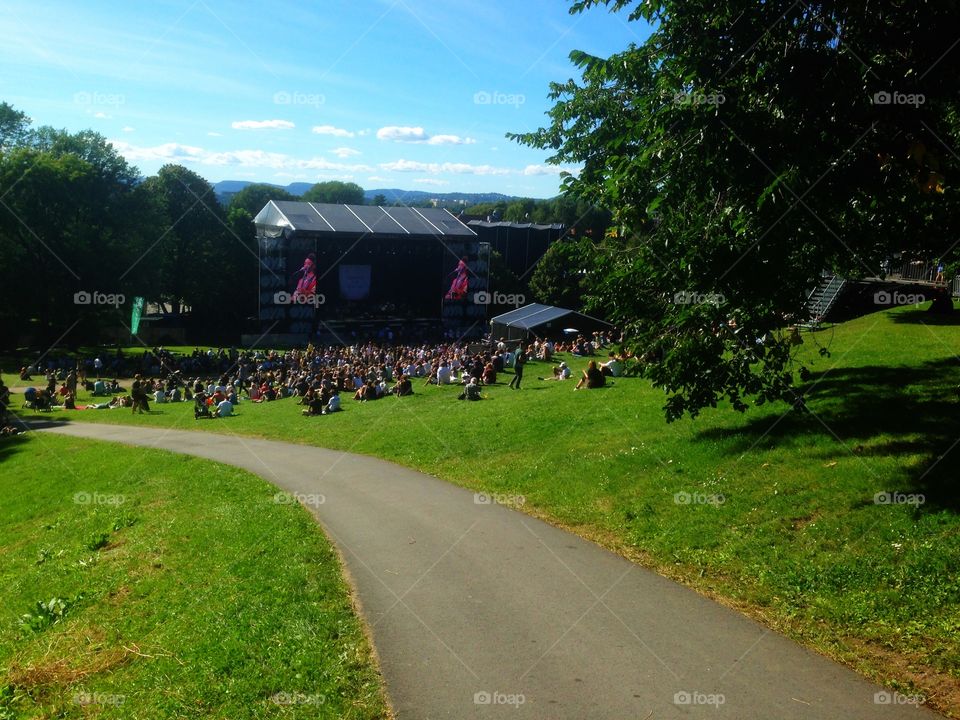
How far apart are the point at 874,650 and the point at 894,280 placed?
2699cm

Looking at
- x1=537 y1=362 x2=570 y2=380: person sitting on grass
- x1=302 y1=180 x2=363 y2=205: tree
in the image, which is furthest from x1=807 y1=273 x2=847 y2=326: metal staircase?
x1=302 y1=180 x2=363 y2=205: tree

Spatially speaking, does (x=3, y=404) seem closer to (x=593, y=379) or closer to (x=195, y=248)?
(x=593, y=379)

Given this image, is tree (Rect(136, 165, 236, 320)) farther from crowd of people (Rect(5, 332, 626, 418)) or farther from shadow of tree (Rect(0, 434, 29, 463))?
shadow of tree (Rect(0, 434, 29, 463))

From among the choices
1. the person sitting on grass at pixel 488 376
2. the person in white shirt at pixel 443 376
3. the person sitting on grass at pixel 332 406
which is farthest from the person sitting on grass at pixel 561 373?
the person sitting on grass at pixel 332 406

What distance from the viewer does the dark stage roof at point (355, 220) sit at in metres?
55.4

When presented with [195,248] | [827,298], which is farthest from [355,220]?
[827,298]

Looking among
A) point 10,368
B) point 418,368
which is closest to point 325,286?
point 10,368

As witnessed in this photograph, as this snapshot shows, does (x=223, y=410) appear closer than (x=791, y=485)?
No

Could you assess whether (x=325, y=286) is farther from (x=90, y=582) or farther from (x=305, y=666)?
(x=305, y=666)

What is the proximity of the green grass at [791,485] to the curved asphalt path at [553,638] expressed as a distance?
→ 1.62ft

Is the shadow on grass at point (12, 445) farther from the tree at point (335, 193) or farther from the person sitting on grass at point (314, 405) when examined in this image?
the tree at point (335, 193)

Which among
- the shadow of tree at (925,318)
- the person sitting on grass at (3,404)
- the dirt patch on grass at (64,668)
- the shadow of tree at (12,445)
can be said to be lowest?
the shadow of tree at (12,445)

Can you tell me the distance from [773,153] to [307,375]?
80.5 feet

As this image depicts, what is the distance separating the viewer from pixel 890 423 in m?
11.4
